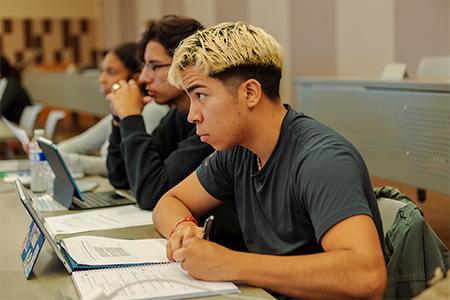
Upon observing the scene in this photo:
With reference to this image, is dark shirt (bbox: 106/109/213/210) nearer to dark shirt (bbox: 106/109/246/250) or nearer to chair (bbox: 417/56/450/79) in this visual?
dark shirt (bbox: 106/109/246/250)

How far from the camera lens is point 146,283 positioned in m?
1.37

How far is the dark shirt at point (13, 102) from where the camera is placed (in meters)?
6.47

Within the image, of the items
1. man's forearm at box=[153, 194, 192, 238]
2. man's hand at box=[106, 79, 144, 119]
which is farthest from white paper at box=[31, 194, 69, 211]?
man's forearm at box=[153, 194, 192, 238]

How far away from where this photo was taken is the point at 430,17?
16.7 feet

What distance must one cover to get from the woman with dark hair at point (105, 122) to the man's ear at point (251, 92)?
1.24 metres

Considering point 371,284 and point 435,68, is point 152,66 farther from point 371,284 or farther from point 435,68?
point 435,68

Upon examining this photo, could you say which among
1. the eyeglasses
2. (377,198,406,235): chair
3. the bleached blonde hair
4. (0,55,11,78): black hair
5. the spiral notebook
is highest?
the bleached blonde hair

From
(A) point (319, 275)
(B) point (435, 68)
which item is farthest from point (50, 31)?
(A) point (319, 275)

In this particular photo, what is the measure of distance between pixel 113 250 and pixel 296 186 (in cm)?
50

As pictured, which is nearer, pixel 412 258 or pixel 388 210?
pixel 412 258

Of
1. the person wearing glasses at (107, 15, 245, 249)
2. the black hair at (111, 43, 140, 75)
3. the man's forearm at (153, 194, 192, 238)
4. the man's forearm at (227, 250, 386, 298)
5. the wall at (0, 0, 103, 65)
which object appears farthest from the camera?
the wall at (0, 0, 103, 65)

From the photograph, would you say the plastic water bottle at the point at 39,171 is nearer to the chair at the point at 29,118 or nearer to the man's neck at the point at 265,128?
the man's neck at the point at 265,128

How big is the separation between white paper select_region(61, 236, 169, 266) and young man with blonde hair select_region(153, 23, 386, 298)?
2.7 inches

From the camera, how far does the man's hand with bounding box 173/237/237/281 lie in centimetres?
135
